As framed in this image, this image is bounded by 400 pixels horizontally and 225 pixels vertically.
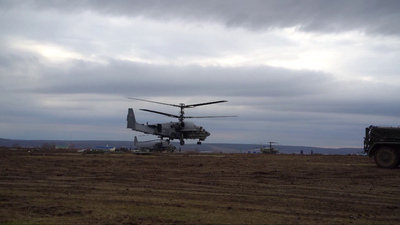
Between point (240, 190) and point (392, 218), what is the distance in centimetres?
522

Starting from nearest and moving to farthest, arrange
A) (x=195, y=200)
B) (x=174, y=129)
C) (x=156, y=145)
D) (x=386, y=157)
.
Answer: (x=195, y=200)
(x=386, y=157)
(x=174, y=129)
(x=156, y=145)

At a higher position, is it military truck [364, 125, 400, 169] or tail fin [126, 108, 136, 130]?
tail fin [126, 108, 136, 130]

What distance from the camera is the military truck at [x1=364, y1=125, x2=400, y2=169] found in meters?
22.8

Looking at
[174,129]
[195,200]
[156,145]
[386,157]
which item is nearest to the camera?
[195,200]

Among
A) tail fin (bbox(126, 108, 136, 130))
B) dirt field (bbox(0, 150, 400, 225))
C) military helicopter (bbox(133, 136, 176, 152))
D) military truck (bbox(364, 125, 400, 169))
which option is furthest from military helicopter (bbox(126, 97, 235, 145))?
dirt field (bbox(0, 150, 400, 225))

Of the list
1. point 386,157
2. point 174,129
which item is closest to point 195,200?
point 386,157


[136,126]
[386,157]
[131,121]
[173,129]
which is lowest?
[386,157]

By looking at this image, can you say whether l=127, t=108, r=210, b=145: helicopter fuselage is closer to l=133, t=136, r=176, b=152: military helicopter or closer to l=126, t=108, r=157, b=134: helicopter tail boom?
l=126, t=108, r=157, b=134: helicopter tail boom

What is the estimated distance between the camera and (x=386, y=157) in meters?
23.0

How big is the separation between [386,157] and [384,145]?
70 centimetres

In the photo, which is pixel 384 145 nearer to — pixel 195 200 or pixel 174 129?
pixel 195 200

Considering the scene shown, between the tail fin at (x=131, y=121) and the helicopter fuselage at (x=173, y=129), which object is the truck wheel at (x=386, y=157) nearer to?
the helicopter fuselage at (x=173, y=129)

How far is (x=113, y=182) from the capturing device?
15.5 m

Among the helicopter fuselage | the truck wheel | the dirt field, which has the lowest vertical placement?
the dirt field
